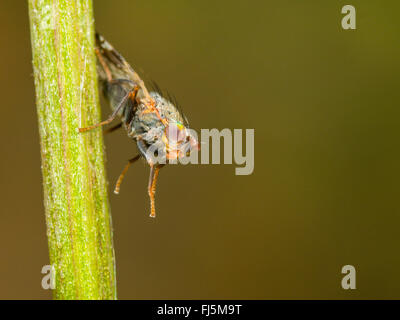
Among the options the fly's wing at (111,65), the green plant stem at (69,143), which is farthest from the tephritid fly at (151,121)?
the green plant stem at (69,143)

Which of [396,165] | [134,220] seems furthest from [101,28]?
[396,165]

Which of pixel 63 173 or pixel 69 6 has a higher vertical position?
pixel 69 6

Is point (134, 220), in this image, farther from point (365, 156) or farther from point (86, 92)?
point (86, 92)

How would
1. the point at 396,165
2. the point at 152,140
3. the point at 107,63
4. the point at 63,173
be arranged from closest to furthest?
the point at 63,173 < the point at 152,140 < the point at 107,63 < the point at 396,165

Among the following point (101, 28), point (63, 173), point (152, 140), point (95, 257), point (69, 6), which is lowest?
point (95, 257)

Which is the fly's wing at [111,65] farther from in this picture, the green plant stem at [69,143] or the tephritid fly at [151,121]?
the green plant stem at [69,143]

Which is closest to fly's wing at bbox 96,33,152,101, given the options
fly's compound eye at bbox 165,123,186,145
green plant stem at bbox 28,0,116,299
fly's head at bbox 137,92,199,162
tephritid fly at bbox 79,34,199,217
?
tephritid fly at bbox 79,34,199,217
